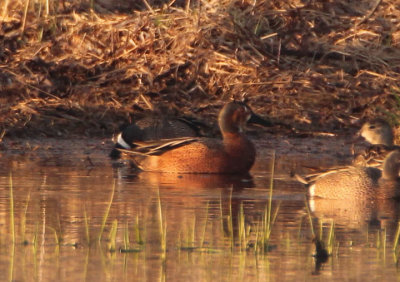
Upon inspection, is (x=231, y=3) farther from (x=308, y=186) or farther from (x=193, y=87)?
(x=308, y=186)

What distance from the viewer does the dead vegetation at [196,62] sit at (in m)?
14.4

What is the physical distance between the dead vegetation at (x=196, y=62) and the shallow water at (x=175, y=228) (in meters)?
2.49

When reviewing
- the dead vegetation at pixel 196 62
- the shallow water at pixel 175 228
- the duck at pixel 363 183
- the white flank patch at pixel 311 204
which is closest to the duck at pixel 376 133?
the dead vegetation at pixel 196 62

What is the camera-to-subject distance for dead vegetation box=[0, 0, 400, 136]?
1441 centimetres

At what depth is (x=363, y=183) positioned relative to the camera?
956cm

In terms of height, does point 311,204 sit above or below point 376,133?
below

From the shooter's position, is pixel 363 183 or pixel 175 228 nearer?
pixel 175 228

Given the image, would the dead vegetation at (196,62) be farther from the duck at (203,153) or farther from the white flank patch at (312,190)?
the white flank patch at (312,190)

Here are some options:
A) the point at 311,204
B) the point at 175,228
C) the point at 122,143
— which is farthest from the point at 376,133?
the point at 175,228

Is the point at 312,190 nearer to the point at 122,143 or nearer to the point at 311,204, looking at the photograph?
the point at 311,204

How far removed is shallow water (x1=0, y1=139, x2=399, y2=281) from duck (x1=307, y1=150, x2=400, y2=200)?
0.12 m

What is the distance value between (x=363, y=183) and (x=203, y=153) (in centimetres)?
246

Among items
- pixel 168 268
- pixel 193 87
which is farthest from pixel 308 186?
pixel 193 87

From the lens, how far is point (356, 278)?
624 cm
